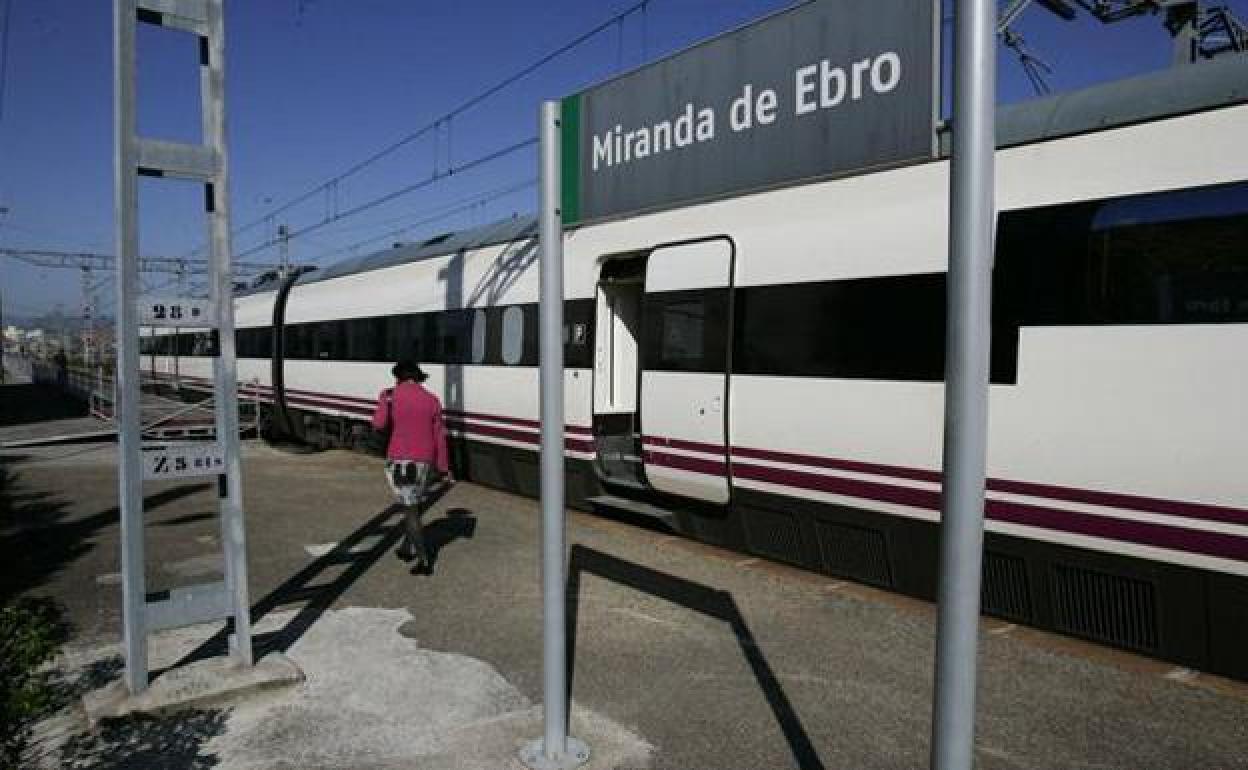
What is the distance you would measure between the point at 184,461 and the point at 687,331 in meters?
4.19

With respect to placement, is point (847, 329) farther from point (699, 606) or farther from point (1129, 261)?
point (699, 606)

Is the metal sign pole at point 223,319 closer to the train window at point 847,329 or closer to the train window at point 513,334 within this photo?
the train window at point 847,329

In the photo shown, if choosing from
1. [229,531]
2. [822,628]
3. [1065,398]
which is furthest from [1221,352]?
[229,531]

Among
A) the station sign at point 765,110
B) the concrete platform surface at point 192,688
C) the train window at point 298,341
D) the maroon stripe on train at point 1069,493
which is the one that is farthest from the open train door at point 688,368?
the train window at point 298,341

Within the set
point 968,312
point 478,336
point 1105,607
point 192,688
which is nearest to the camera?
point 968,312

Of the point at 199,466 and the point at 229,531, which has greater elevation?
the point at 199,466

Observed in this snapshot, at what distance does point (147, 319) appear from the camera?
4.44m

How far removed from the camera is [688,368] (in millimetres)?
7551

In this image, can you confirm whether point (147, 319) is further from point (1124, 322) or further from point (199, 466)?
point (1124, 322)

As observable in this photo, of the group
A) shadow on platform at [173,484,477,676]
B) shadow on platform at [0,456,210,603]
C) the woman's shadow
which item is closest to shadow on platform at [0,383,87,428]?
shadow on platform at [0,456,210,603]

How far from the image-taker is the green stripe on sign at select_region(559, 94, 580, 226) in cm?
343

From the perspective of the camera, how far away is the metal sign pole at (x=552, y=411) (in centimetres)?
351

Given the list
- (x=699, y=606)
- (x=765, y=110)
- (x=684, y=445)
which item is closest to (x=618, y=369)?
(x=684, y=445)

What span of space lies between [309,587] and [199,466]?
227 cm
